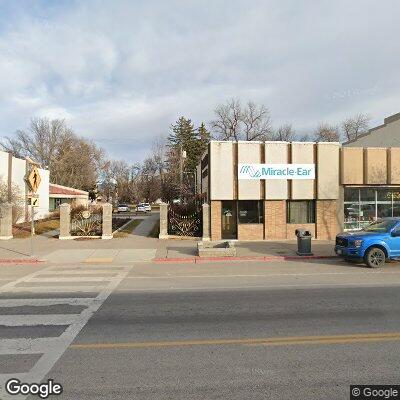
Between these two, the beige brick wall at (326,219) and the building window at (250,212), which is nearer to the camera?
the building window at (250,212)

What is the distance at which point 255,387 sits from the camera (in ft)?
15.2

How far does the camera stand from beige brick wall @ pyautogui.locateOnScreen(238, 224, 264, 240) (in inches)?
891

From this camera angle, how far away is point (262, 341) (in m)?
6.22

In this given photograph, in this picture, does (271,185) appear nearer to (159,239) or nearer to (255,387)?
(159,239)

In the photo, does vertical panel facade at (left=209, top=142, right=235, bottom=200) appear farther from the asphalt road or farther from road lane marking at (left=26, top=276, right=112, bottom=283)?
the asphalt road

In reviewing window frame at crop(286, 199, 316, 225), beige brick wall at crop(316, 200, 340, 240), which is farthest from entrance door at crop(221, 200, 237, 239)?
beige brick wall at crop(316, 200, 340, 240)

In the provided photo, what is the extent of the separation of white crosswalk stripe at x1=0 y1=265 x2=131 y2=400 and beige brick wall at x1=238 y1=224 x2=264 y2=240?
942 cm

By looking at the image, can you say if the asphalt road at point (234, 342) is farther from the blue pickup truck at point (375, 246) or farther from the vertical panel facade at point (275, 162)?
the vertical panel facade at point (275, 162)

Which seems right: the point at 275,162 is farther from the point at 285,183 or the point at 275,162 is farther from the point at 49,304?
the point at 49,304

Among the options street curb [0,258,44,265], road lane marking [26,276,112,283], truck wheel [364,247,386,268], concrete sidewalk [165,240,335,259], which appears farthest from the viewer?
concrete sidewalk [165,240,335,259]

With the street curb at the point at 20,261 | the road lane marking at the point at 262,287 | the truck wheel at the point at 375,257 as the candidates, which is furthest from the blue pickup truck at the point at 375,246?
the street curb at the point at 20,261

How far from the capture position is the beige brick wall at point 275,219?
22.7 meters

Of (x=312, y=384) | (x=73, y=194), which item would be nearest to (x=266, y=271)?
(x=312, y=384)

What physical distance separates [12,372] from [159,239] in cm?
1812
